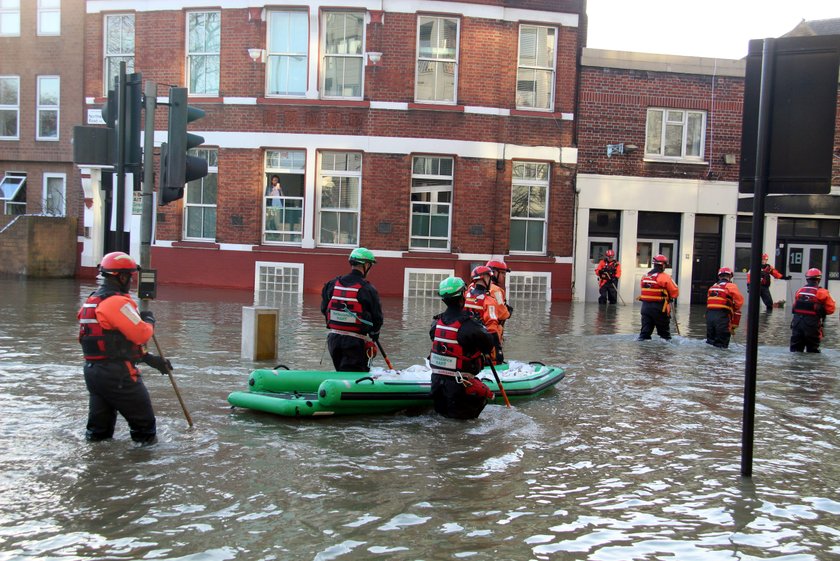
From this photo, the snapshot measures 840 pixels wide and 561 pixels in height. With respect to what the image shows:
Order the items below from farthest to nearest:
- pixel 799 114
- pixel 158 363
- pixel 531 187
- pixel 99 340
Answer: pixel 531 187 < pixel 158 363 < pixel 99 340 < pixel 799 114

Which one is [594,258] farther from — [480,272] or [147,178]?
[147,178]

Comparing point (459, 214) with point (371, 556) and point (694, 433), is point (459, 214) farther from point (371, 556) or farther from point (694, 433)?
point (371, 556)

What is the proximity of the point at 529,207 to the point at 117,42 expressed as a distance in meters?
12.4

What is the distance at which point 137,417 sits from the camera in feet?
23.0

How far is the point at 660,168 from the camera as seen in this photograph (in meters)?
25.2

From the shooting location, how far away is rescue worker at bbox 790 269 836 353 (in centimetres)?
1511

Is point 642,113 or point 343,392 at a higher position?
point 642,113

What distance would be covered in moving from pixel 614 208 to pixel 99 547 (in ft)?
70.4

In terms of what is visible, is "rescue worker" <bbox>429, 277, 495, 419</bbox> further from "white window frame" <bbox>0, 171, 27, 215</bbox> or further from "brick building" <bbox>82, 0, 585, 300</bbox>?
"white window frame" <bbox>0, 171, 27, 215</bbox>

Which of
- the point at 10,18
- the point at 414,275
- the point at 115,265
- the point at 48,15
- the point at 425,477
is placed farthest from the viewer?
the point at 10,18

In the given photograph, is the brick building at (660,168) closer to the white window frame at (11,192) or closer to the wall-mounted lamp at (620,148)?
the wall-mounted lamp at (620,148)

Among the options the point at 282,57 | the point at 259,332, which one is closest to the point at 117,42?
the point at 282,57

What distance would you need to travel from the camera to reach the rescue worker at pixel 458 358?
27.4 ft

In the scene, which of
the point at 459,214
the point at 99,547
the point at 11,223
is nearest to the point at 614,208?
the point at 459,214
